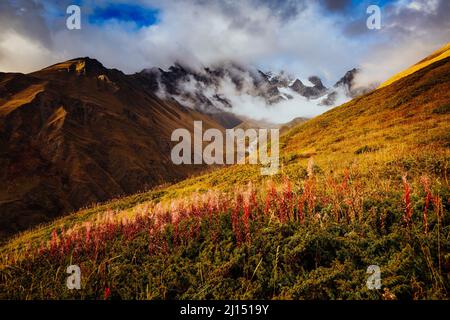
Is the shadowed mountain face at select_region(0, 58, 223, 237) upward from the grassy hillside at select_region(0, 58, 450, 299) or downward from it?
upward

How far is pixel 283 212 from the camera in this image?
769cm

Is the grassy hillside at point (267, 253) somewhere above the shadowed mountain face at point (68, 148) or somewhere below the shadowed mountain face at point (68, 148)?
below

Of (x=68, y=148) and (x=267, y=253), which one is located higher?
(x=68, y=148)

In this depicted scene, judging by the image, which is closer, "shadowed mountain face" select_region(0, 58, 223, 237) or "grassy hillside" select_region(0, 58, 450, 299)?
"grassy hillside" select_region(0, 58, 450, 299)

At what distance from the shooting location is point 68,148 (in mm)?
62938

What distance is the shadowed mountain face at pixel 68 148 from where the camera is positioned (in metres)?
47.6

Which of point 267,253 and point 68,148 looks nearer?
point 267,253

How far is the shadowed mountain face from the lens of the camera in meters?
47.6

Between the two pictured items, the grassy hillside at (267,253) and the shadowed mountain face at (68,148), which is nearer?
the grassy hillside at (267,253)
